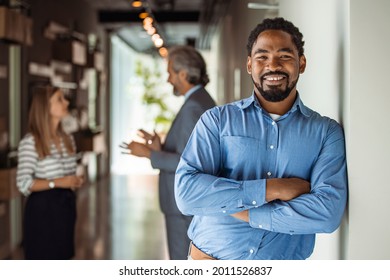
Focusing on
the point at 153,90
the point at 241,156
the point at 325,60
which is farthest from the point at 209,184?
the point at 153,90

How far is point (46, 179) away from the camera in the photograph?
3.47 metres

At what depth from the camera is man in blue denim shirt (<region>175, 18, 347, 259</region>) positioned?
70.6 inches

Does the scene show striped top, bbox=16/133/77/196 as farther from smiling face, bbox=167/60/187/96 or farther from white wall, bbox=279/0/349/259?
white wall, bbox=279/0/349/259

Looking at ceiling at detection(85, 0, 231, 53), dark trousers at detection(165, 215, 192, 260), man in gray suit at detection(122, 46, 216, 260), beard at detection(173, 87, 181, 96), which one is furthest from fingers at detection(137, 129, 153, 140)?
ceiling at detection(85, 0, 231, 53)

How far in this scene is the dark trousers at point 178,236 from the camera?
10.1 feet

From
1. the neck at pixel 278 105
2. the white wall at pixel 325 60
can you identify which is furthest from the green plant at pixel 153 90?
the neck at pixel 278 105

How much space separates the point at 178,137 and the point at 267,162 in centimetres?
111

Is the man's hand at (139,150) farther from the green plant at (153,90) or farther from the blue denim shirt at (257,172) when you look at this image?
the green plant at (153,90)
